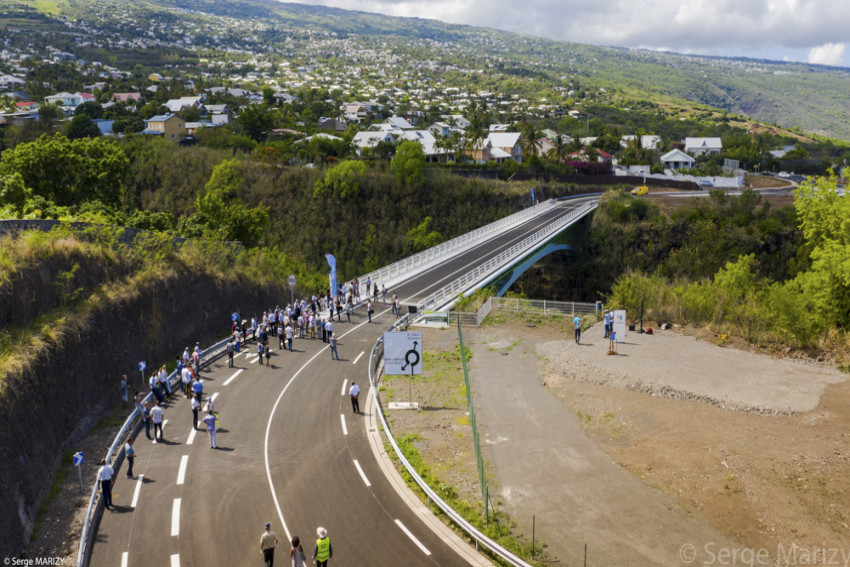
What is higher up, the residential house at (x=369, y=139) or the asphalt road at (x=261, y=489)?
the residential house at (x=369, y=139)

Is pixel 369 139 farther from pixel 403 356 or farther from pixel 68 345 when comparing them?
pixel 68 345

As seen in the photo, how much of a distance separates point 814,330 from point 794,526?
1741cm

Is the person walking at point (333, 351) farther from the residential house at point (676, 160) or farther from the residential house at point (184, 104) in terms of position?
the residential house at point (184, 104)

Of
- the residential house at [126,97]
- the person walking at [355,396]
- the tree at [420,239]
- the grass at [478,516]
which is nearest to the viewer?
the grass at [478,516]

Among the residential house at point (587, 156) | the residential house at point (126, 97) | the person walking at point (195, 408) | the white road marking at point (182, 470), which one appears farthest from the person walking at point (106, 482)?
the residential house at point (126, 97)

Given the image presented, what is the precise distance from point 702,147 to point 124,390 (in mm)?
139626

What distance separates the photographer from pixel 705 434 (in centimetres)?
2098

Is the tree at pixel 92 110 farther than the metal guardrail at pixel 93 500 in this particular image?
Yes

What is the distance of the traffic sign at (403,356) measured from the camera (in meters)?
23.3

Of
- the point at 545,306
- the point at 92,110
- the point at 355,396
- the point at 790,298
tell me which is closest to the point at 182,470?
the point at 355,396

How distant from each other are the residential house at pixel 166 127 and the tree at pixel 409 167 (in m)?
44.8

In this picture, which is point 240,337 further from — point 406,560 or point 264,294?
point 406,560

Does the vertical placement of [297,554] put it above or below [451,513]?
above

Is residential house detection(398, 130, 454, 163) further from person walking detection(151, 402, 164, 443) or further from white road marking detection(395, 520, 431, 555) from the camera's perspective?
white road marking detection(395, 520, 431, 555)
